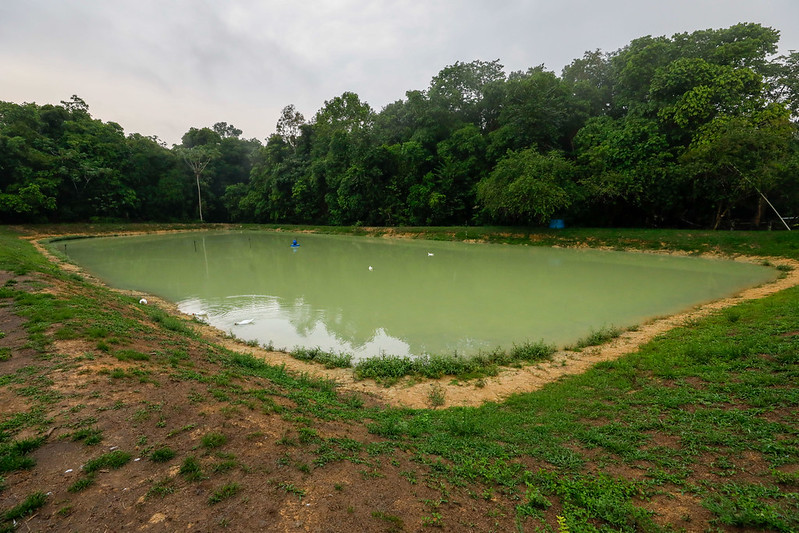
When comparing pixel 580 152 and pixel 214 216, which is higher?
pixel 580 152

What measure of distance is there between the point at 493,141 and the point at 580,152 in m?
7.03

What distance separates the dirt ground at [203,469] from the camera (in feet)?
8.27

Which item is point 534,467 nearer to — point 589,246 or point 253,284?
point 253,284

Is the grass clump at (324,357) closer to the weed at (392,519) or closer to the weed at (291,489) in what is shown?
the weed at (291,489)

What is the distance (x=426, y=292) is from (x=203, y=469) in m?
9.99

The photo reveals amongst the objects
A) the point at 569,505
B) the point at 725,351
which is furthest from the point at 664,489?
the point at 725,351

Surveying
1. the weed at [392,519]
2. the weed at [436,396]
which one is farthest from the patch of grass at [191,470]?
the weed at [436,396]

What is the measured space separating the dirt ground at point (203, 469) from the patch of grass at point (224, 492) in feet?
0.09

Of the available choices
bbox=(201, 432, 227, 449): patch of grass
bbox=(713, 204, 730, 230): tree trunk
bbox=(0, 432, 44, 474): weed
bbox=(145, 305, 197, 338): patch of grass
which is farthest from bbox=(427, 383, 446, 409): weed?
bbox=(713, 204, 730, 230): tree trunk

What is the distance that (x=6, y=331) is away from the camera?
5730 millimetres

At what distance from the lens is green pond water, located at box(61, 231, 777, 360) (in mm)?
8570

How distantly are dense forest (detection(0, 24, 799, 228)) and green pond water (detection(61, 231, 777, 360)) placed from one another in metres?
6.02

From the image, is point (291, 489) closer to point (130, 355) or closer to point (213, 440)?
point (213, 440)

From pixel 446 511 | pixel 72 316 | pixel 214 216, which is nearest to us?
pixel 446 511
